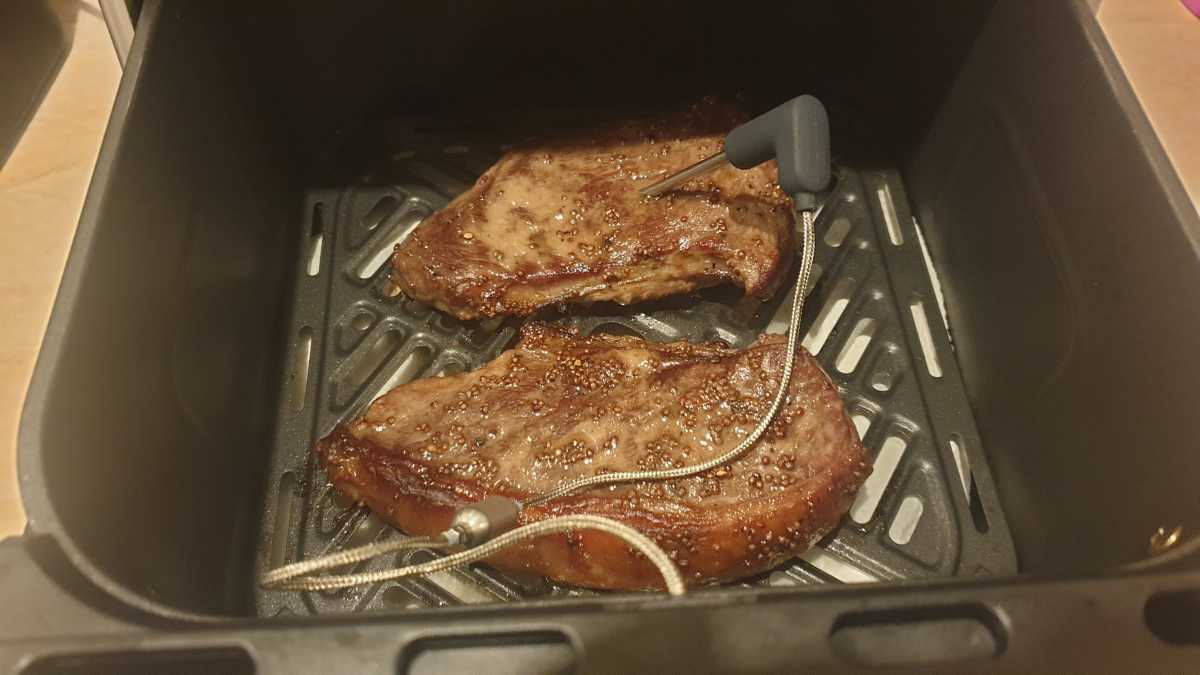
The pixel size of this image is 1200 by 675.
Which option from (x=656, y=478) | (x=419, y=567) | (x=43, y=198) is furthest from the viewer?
(x=43, y=198)

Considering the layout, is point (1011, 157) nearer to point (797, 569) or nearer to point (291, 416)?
point (797, 569)

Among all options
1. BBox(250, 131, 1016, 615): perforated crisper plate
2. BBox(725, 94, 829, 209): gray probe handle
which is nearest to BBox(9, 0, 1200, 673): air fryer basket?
BBox(250, 131, 1016, 615): perforated crisper plate

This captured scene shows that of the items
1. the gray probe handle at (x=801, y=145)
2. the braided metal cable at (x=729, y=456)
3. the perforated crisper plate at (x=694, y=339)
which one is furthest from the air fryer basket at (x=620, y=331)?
the gray probe handle at (x=801, y=145)

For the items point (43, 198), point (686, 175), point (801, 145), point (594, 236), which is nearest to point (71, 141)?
point (43, 198)

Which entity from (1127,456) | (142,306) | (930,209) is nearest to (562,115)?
(930,209)

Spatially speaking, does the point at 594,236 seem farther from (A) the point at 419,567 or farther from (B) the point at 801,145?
(A) the point at 419,567

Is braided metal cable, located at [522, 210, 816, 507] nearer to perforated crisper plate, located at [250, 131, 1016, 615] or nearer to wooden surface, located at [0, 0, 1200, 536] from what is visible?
perforated crisper plate, located at [250, 131, 1016, 615]

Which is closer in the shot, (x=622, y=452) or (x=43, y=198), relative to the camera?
(x=622, y=452)
